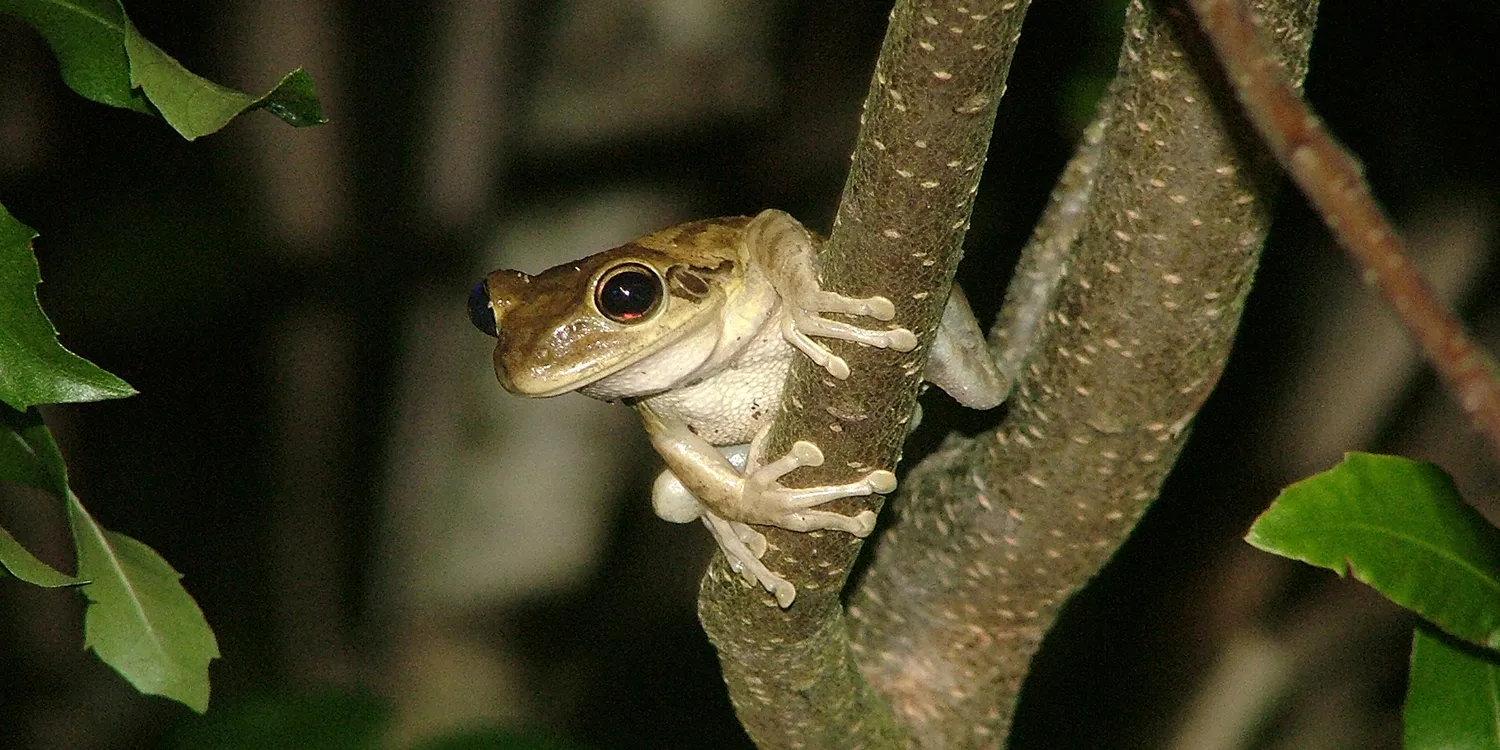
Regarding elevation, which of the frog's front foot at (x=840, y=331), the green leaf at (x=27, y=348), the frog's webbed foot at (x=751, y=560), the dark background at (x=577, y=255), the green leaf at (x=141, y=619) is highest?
the frog's front foot at (x=840, y=331)

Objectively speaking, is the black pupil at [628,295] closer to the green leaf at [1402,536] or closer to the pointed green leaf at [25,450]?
the pointed green leaf at [25,450]

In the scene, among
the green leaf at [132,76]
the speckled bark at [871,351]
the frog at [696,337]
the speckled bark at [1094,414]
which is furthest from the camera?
the frog at [696,337]

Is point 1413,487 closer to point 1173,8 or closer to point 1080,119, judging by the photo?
point 1173,8

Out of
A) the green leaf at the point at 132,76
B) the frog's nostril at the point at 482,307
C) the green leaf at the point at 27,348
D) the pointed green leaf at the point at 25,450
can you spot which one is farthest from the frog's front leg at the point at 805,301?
the pointed green leaf at the point at 25,450

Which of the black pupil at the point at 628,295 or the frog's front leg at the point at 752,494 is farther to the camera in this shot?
the black pupil at the point at 628,295

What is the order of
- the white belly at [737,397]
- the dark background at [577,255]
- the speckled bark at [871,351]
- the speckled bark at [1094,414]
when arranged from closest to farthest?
the speckled bark at [871,351], the speckled bark at [1094,414], the white belly at [737,397], the dark background at [577,255]

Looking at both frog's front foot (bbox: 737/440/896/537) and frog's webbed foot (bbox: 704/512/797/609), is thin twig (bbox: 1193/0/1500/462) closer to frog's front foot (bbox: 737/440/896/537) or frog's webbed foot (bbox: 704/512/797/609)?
frog's front foot (bbox: 737/440/896/537)

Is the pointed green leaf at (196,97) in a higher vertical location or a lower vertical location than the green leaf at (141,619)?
higher

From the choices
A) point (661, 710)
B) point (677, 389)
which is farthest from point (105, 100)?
point (661, 710)

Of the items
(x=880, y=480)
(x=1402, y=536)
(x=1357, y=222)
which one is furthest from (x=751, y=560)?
(x=1357, y=222)
